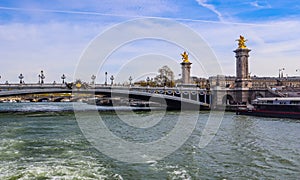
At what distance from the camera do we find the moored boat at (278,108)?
29684mm

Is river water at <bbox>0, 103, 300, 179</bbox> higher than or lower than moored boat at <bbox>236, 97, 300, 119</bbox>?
lower

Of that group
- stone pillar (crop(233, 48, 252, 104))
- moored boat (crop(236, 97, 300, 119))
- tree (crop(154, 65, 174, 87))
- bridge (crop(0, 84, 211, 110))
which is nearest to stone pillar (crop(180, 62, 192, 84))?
tree (crop(154, 65, 174, 87))

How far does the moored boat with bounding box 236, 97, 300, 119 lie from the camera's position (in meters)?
29.7

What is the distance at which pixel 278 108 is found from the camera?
32.0m

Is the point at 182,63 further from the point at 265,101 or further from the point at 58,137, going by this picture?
the point at 58,137

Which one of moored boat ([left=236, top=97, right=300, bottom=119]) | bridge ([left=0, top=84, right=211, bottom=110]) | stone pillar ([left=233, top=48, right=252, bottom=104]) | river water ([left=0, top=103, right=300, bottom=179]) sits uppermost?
stone pillar ([left=233, top=48, right=252, bottom=104])

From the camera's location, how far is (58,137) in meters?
16.8

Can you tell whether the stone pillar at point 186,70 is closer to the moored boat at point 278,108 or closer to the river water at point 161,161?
the moored boat at point 278,108

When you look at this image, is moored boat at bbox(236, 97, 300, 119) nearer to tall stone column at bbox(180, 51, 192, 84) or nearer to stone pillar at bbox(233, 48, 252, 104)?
stone pillar at bbox(233, 48, 252, 104)

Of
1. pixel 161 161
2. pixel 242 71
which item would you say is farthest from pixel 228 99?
pixel 161 161

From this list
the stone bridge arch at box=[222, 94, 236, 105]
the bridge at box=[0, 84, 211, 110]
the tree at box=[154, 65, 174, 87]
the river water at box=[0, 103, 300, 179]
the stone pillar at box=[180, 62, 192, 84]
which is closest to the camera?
the river water at box=[0, 103, 300, 179]

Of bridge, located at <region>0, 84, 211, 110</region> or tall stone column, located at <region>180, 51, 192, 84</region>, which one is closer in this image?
bridge, located at <region>0, 84, 211, 110</region>

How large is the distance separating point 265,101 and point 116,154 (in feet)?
90.2

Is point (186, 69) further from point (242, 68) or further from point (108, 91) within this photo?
point (108, 91)
